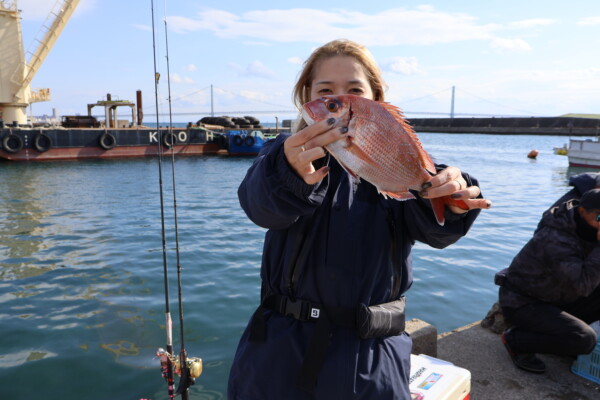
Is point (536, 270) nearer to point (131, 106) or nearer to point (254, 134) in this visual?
point (254, 134)

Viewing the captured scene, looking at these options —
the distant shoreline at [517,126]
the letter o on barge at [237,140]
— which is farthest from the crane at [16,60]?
the distant shoreline at [517,126]

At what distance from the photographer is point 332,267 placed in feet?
6.09

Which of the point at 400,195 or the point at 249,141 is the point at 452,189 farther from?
the point at 249,141

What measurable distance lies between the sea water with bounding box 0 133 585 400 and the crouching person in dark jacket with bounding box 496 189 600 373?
8.25ft

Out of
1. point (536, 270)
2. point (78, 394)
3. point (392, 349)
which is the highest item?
point (392, 349)

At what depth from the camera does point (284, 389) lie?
5.99ft

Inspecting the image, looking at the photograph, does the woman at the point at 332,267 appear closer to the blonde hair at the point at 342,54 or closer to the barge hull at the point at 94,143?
the blonde hair at the point at 342,54

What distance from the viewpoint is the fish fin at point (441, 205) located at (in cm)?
177

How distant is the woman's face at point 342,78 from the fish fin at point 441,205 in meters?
0.57

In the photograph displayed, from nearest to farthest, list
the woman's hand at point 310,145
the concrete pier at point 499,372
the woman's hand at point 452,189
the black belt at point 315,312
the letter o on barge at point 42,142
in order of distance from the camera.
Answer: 1. the woman's hand at point 310,145
2. the woman's hand at point 452,189
3. the black belt at point 315,312
4. the concrete pier at point 499,372
5. the letter o on barge at point 42,142

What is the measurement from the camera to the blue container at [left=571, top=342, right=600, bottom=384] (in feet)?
12.9

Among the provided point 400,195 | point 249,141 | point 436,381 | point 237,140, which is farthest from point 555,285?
point 249,141

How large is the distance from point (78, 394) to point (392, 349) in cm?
448

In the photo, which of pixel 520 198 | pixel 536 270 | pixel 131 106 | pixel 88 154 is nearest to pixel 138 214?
pixel 536 270
